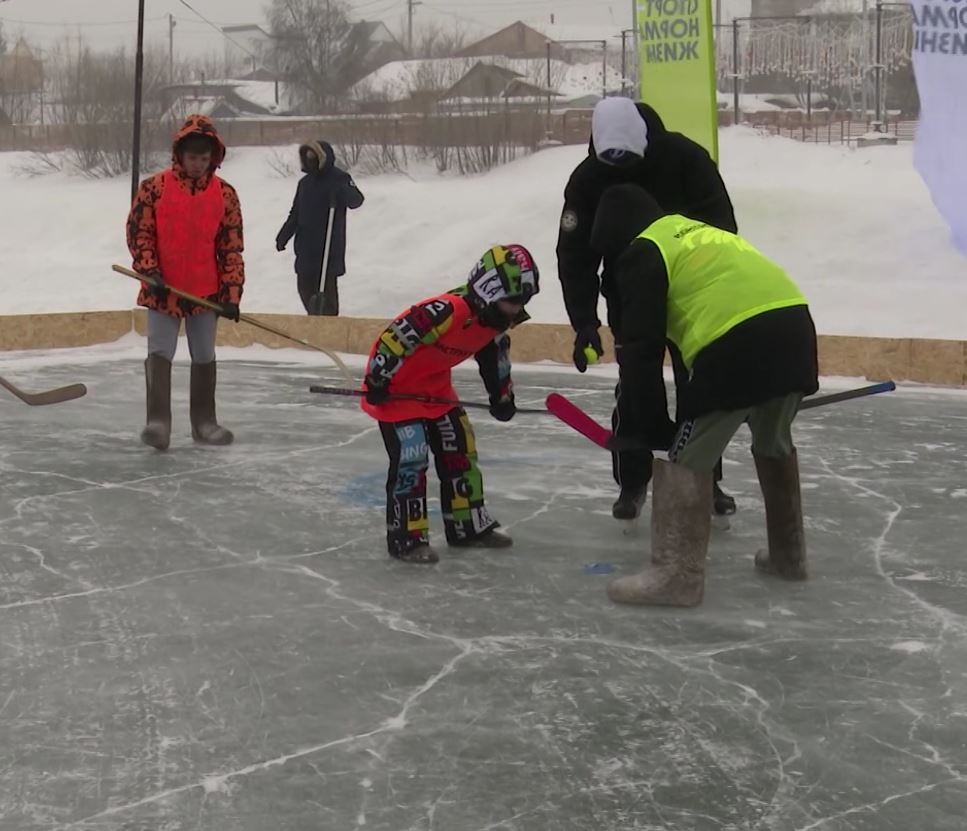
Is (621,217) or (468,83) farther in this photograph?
(468,83)

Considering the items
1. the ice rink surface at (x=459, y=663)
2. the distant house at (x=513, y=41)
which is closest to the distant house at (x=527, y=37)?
the distant house at (x=513, y=41)

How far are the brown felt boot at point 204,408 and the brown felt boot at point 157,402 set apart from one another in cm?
13

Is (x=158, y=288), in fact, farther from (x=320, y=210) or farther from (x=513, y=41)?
(x=513, y=41)

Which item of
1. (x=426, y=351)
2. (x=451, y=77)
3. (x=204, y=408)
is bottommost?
(x=204, y=408)

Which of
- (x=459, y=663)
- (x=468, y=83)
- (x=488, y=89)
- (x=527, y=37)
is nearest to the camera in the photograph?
(x=459, y=663)

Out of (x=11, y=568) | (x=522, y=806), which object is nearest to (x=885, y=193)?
(x=11, y=568)

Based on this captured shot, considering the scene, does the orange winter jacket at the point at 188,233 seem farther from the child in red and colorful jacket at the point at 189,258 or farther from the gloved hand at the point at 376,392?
the gloved hand at the point at 376,392

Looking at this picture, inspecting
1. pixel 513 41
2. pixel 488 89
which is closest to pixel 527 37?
pixel 513 41

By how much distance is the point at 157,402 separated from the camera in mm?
6172

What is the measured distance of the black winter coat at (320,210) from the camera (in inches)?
392

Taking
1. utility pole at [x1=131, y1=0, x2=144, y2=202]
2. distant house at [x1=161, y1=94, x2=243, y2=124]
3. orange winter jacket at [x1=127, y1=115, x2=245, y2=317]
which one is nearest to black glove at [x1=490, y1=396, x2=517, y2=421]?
orange winter jacket at [x1=127, y1=115, x2=245, y2=317]

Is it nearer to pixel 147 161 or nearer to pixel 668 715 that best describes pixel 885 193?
pixel 668 715

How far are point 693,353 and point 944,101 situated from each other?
628cm

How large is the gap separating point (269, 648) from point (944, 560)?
81.7 inches
